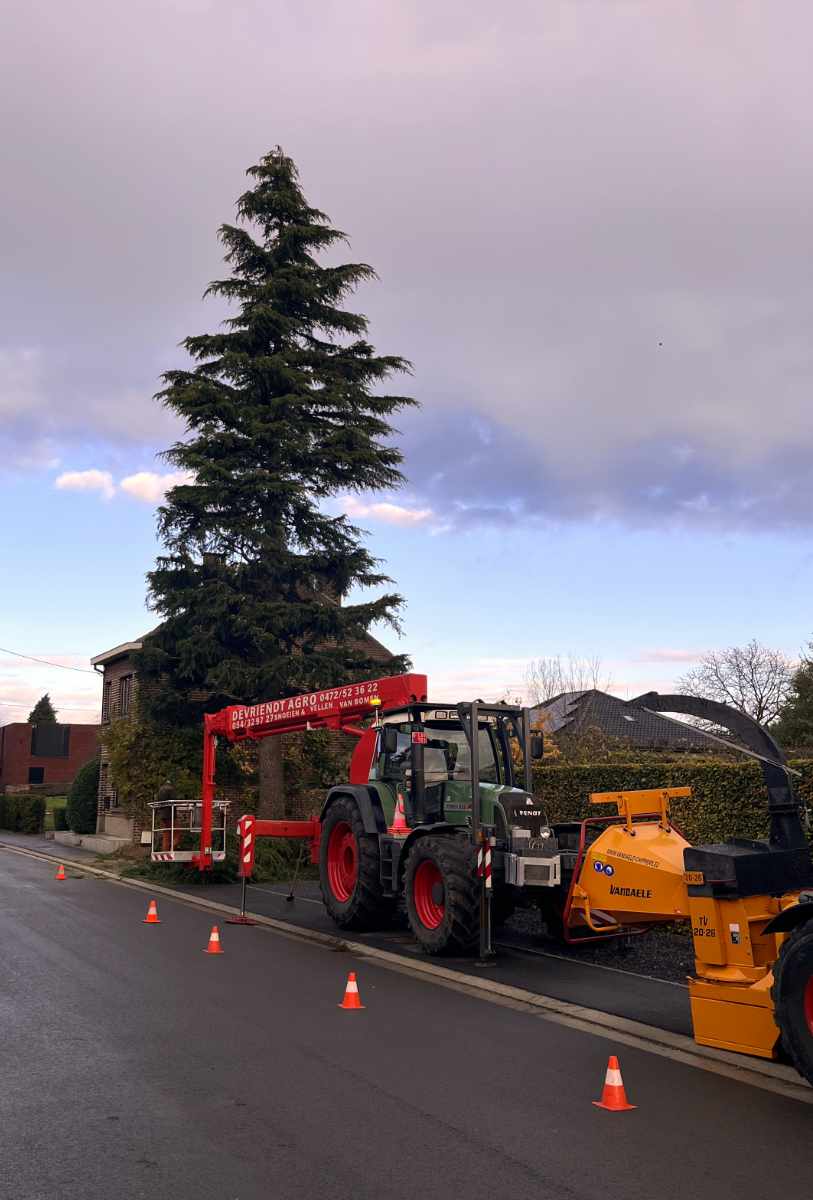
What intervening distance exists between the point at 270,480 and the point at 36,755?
56336 mm

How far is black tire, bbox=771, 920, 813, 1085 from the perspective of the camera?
640 cm

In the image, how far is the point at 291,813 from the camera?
2775 cm

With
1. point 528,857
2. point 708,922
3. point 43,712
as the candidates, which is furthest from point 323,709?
point 43,712

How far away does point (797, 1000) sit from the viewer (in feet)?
21.2

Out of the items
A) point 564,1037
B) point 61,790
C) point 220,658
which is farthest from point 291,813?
point 61,790

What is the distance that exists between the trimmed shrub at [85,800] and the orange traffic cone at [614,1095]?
97.1ft

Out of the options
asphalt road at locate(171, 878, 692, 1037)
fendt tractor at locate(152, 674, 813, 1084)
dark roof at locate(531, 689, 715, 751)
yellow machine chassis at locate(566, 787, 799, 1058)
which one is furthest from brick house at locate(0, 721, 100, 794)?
yellow machine chassis at locate(566, 787, 799, 1058)

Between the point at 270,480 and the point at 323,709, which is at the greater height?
the point at 270,480

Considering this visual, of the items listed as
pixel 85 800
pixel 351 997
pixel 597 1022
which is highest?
pixel 85 800

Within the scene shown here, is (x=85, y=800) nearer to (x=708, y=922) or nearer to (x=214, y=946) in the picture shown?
(x=214, y=946)

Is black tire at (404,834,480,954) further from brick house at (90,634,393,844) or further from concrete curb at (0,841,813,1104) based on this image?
brick house at (90,634,393,844)

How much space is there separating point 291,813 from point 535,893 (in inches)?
655

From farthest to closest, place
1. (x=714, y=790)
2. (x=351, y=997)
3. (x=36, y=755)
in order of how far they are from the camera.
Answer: (x=36, y=755) < (x=714, y=790) < (x=351, y=997)

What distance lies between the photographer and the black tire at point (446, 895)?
11266 millimetres
